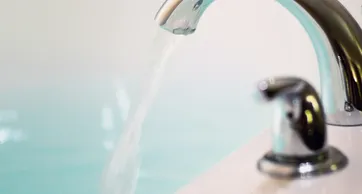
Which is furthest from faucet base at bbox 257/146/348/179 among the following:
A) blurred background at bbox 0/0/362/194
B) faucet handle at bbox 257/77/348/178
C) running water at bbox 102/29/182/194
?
running water at bbox 102/29/182/194

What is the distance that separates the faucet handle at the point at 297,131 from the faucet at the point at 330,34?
81 mm

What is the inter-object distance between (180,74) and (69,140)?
39 centimetres

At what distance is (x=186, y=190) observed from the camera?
36cm

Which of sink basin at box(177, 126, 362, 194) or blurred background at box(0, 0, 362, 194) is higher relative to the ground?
blurred background at box(0, 0, 362, 194)

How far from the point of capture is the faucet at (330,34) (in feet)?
1.18

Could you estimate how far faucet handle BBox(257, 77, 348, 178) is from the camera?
0.31 metres

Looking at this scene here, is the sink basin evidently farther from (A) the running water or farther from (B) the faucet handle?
(A) the running water

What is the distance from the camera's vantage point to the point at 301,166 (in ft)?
1.11

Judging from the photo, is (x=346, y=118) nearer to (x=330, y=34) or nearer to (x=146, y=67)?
(x=330, y=34)

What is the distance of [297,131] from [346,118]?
0.14m

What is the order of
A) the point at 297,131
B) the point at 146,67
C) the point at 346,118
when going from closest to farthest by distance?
the point at 297,131 < the point at 346,118 < the point at 146,67

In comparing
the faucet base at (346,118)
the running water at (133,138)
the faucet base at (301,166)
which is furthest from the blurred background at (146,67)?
the faucet base at (301,166)

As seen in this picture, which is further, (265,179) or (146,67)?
(146,67)

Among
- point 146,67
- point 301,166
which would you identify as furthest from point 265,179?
point 146,67
